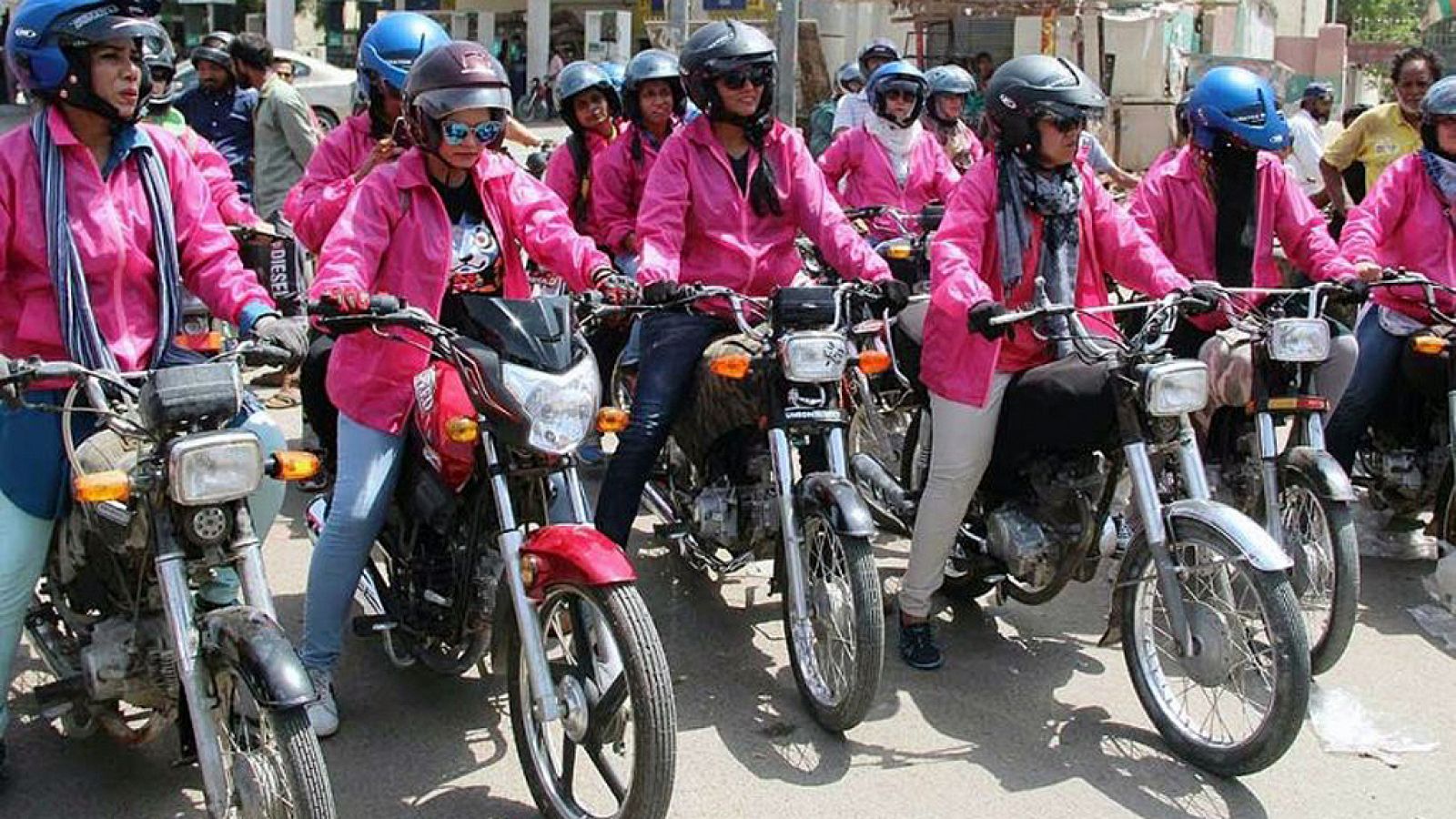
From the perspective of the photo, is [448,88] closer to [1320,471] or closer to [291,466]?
[291,466]

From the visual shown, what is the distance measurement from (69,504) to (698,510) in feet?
6.46

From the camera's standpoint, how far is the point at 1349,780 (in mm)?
3980

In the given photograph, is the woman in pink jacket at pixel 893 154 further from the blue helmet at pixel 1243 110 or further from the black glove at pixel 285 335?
the black glove at pixel 285 335

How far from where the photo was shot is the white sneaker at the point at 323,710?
164 inches

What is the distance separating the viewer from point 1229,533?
150 inches

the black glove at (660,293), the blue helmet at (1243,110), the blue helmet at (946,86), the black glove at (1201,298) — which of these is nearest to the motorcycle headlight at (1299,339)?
the black glove at (1201,298)

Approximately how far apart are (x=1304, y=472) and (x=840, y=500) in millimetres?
1614

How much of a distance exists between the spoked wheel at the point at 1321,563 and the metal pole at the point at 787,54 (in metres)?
5.21

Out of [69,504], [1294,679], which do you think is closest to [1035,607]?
[1294,679]

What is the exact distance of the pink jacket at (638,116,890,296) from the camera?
16.5 ft

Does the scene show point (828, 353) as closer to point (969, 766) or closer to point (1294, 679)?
point (969, 766)

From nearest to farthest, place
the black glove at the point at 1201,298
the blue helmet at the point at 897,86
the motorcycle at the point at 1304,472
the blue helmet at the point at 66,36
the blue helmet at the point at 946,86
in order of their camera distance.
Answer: the blue helmet at the point at 66,36 < the black glove at the point at 1201,298 < the motorcycle at the point at 1304,472 < the blue helmet at the point at 897,86 < the blue helmet at the point at 946,86

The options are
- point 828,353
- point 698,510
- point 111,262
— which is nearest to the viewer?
point 111,262

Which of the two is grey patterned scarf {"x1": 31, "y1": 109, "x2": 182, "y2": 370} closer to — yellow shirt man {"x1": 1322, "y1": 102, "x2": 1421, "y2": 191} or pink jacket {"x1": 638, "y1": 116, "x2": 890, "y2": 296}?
pink jacket {"x1": 638, "y1": 116, "x2": 890, "y2": 296}
